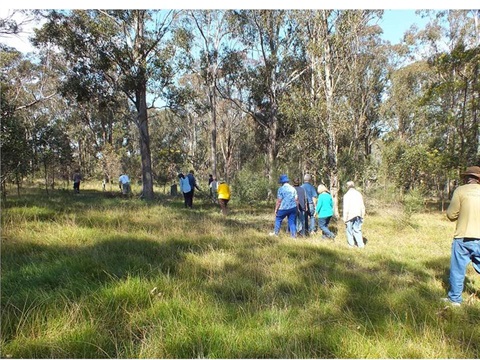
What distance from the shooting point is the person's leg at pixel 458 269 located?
398 cm

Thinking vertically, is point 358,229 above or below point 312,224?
above

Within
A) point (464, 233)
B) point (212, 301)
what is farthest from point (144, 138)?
point (464, 233)

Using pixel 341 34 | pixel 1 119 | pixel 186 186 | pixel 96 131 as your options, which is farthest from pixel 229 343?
pixel 96 131

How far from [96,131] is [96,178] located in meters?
7.27

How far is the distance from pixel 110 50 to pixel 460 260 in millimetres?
16358

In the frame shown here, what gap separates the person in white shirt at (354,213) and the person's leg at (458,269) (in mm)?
3464

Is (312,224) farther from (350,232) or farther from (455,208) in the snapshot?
(455,208)

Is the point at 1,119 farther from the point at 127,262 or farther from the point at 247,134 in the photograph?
the point at 247,134

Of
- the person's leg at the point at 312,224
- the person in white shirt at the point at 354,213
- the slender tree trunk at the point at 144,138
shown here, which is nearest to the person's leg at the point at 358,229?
the person in white shirt at the point at 354,213

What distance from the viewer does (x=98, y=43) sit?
15.0 m

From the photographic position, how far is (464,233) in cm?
→ 404

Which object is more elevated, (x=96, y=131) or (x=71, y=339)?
(x=96, y=131)

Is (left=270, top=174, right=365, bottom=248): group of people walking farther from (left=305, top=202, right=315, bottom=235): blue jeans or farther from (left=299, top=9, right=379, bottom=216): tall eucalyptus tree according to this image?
(left=299, top=9, right=379, bottom=216): tall eucalyptus tree

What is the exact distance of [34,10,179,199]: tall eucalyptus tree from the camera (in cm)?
1484
